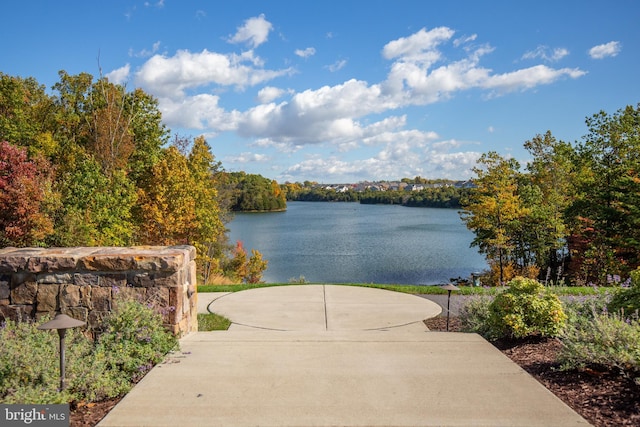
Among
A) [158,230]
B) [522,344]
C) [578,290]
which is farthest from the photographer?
[158,230]

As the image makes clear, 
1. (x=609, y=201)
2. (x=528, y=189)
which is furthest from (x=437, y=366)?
(x=528, y=189)

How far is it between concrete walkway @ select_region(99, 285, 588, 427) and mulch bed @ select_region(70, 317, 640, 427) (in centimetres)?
17

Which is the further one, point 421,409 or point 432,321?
point 432,321

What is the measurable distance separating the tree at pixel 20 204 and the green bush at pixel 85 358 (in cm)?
741

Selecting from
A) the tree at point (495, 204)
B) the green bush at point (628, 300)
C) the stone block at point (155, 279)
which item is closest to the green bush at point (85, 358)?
the stone block at point (155, 279)

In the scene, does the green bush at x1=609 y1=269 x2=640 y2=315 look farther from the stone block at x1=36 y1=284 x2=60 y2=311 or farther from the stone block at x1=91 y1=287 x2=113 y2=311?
the stone block at x1=36 y1=284 x2=60 y2=311

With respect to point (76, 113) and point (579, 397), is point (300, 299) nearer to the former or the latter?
point (579, 397)

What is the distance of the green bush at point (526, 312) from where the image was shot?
5.46 metres

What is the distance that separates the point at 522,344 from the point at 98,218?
42.2ft

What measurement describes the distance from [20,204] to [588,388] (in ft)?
41.9

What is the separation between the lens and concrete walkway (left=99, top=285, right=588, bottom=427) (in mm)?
3471

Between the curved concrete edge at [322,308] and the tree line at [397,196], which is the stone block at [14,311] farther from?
the tree line at [397,196]

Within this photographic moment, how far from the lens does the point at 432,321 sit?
8281 millimetres

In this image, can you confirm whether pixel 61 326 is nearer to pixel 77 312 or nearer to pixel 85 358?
pixel 85 358
